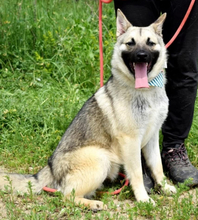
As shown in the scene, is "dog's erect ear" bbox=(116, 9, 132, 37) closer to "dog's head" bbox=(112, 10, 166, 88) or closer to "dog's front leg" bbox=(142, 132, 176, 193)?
"dog's head" bbox=(112, 10, 166, 88)

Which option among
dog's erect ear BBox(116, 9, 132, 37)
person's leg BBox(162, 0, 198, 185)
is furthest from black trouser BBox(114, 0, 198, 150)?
dog's erect ear BBox(116, 9, 132, 37)

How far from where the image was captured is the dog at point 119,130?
321 cm

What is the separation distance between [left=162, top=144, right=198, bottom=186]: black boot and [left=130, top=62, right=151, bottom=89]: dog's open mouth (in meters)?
0.99

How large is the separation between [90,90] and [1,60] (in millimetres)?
1412

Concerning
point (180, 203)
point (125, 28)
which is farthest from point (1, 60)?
point (180, 203)

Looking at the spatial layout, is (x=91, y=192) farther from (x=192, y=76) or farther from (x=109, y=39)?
(x=109, y=39)

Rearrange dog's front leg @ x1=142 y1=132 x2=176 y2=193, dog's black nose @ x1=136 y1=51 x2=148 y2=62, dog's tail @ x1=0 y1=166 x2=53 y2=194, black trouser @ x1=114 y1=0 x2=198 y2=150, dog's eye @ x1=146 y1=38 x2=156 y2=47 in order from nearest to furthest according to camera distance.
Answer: dog's black nose @ x1=136 y1=51 x2=148 y2=62
dog's eye @ x1=146 y1=38 x2=156 y2=47
dog's tail @ x1=0 y1=166 x2=53 y2=194
black trouser @ x1=114 y1=0 x2=198 y2=150
dog's front leg @ x1=142 y1=132 x2=176 y2=193

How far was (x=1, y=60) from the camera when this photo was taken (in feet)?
18.5

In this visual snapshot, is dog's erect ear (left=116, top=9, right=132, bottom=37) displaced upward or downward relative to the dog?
upward

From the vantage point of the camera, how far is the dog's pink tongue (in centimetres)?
313

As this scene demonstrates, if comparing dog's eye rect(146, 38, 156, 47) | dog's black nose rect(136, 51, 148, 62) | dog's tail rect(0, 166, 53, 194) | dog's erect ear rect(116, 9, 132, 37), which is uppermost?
dog's erect ear rect(116, 9, 132, 37)

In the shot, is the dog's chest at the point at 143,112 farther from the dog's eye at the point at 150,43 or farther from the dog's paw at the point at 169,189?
the dog's paw at the point at 169,189

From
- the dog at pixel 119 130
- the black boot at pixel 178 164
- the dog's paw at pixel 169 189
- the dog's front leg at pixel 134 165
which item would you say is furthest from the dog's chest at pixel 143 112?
the black boot at pixel 178 164

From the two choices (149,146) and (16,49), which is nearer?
(149,146)
